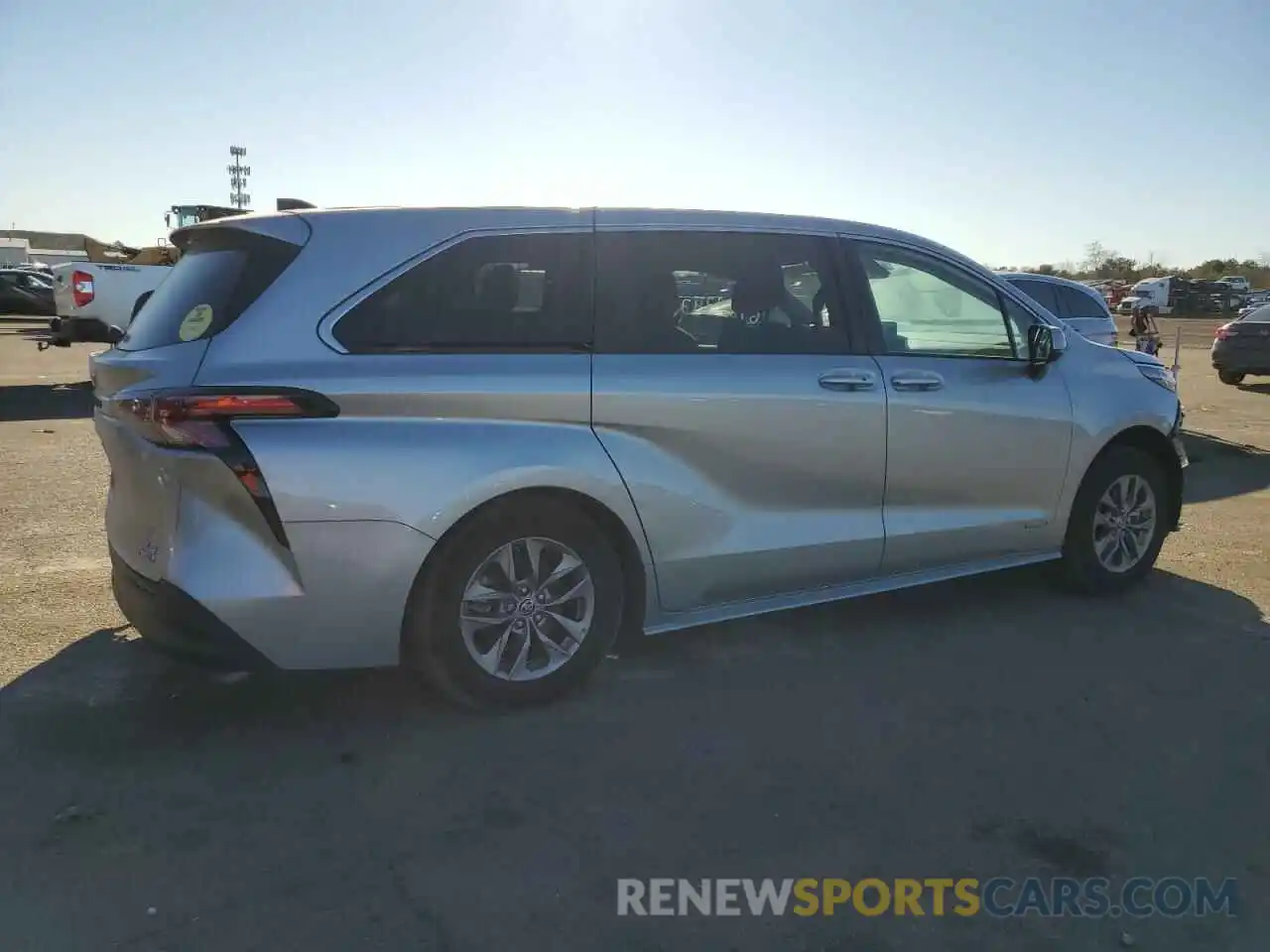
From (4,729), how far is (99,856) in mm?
1069

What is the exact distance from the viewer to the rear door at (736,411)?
162 inches

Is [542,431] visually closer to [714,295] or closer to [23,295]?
[714,295]

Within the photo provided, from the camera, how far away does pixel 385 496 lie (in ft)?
11.6

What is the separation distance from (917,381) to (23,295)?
121 feet

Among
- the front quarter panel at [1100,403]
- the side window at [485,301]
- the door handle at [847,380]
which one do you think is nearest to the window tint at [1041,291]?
the front quarter panel at [1100,403]

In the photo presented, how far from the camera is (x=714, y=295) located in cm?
442

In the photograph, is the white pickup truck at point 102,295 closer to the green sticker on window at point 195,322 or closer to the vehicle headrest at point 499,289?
the green sticker on window at point 195,322

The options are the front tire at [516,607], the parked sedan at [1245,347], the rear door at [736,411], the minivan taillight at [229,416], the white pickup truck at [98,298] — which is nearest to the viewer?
the minivan taillight at [229,416]

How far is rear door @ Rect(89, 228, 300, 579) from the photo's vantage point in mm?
3547

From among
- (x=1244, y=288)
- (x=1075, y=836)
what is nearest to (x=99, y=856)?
(x=1075, y=836)

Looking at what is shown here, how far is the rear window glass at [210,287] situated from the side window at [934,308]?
2562mm

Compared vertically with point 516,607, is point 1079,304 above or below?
above

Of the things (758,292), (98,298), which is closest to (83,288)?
(98,298)

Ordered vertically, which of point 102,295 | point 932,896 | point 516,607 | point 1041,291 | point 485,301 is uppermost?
point 1041,291
